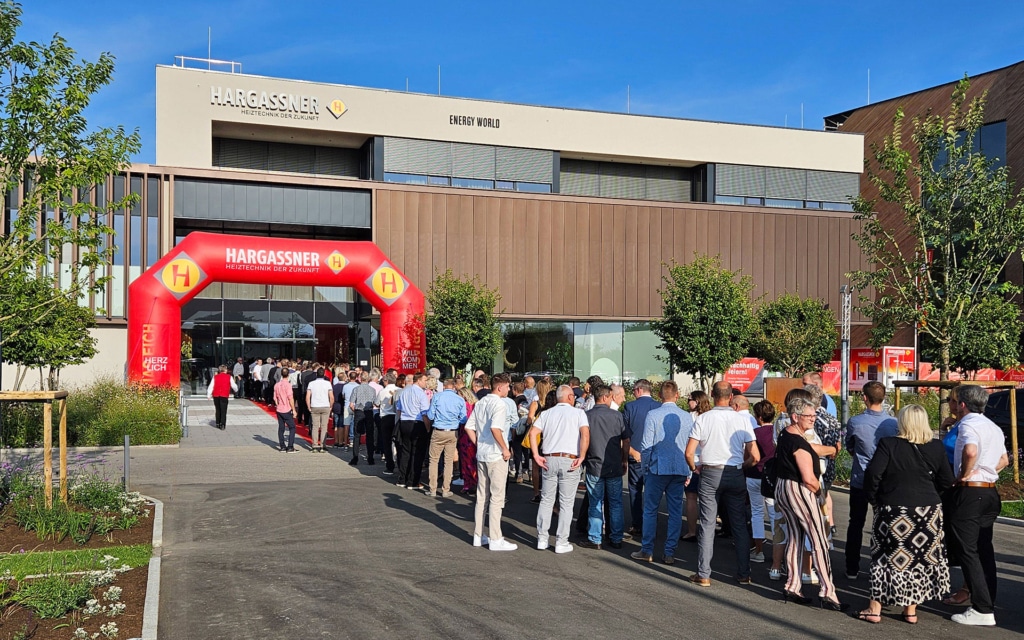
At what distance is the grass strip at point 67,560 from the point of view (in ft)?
26.4

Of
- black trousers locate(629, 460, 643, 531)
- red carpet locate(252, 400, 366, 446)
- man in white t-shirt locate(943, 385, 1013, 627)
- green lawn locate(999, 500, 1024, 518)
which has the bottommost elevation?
red carpet locate(252, 400, 366, 446)

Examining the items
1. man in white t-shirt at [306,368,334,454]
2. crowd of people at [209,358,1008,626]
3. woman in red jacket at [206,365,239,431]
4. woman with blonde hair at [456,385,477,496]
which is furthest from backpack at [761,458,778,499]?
woman in red jacket at [206,365,239,431]

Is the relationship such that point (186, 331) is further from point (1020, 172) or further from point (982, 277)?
point (1020, 172)

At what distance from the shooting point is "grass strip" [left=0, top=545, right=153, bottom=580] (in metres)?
8.05

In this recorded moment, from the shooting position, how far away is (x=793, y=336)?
33.8 metres

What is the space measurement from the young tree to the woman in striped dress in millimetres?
27243

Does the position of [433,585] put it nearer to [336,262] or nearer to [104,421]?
[104,421]

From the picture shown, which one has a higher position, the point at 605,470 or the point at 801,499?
the point at 801,499

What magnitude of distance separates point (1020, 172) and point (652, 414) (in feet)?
127

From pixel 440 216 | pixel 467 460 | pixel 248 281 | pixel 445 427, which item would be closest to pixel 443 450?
pixel 445 427

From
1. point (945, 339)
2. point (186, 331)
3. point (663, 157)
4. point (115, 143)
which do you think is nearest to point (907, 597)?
point (115, 143)

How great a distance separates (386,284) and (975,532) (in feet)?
64.2

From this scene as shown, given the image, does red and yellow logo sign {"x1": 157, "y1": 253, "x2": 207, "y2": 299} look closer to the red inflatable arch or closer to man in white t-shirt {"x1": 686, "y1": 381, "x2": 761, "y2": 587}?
the red inflatable arch

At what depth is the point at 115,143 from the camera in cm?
1135
